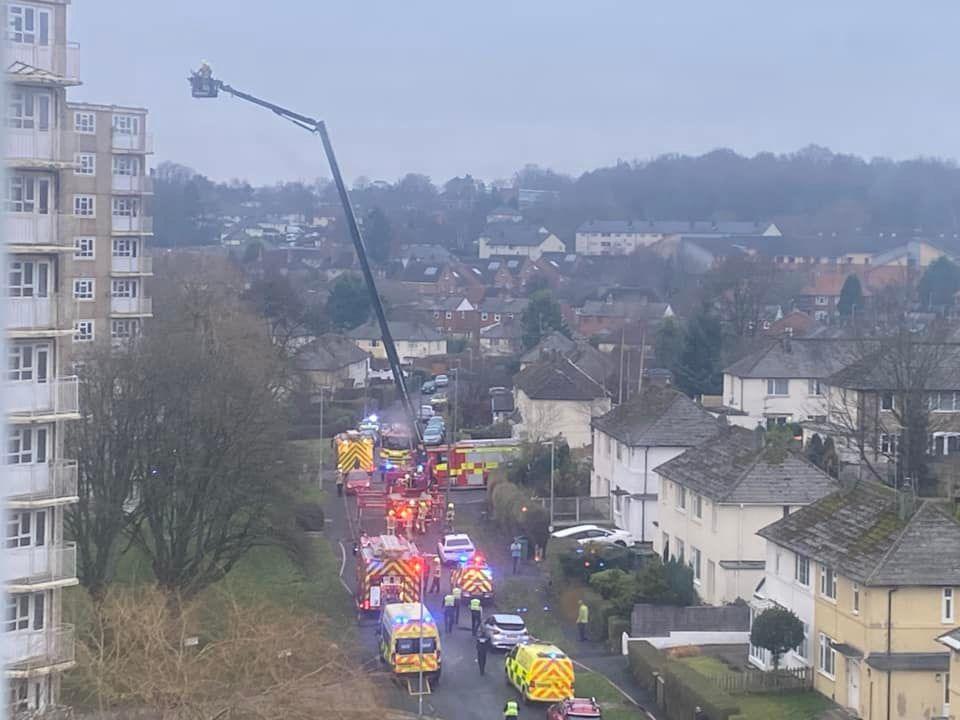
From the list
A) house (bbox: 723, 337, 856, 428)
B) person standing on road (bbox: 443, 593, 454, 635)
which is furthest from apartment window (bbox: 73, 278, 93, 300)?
house (bbox: 723, 337, 856, 428)

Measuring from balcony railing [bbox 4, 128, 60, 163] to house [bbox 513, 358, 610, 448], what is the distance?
63.7 ft

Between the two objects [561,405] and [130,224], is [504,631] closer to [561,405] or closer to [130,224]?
[130,224]

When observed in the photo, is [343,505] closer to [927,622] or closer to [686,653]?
[686,653]

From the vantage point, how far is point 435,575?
1914 centimetres

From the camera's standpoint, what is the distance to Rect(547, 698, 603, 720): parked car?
12.9m

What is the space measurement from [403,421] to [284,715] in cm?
1933

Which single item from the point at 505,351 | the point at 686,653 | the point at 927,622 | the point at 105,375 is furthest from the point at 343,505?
the point at 505,351

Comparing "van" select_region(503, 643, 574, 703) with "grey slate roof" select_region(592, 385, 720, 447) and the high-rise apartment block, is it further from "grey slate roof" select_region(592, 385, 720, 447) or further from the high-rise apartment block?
"grey slate roof" select_region(592, 385, 720, 447)

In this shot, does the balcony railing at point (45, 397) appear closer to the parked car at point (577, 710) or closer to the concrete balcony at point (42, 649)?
the concrete balcony at point (42, 649)

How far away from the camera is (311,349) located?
1609 inches

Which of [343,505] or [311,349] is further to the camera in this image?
[311,349]

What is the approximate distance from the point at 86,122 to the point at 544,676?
52.9ft

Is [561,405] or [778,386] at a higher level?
[778,386]

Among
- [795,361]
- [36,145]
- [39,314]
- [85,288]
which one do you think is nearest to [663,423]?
[795,361]
